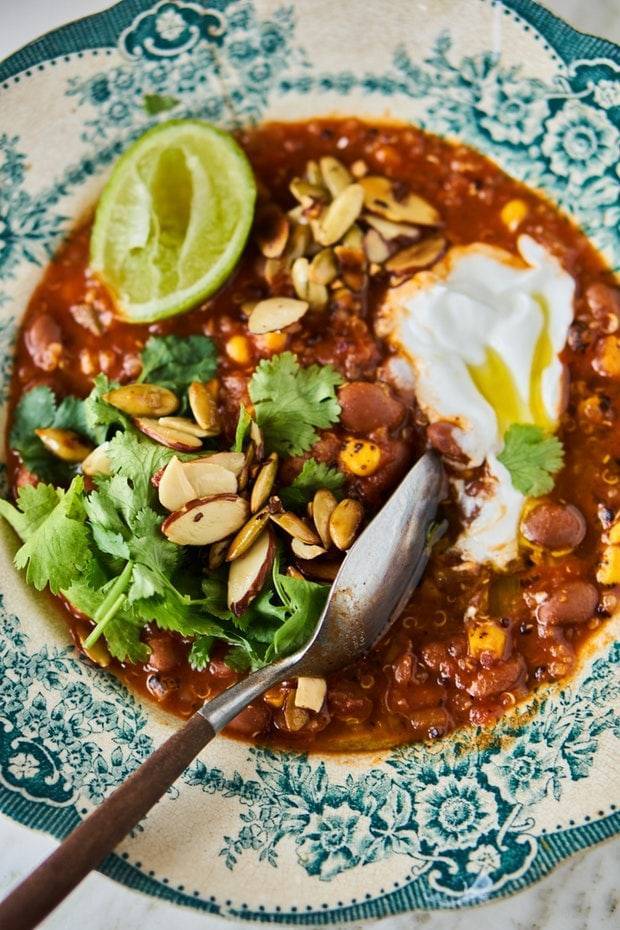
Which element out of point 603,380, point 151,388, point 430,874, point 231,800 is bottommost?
point 430,874

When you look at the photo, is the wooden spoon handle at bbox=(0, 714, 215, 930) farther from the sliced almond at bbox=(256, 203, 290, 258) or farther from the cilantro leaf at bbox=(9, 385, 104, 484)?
the sliced almond at bbox=(256, 203, 290, 258)

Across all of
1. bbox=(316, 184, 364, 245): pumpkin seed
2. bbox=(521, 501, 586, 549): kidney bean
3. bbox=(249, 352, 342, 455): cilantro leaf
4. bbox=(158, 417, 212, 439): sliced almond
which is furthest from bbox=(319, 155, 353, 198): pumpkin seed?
bbox=(521, 501, 586, 549): kidney bean

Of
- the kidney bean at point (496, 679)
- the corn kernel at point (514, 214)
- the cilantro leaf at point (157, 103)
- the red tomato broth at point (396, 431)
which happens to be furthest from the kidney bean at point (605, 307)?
the cilantro leaf at point (157, 103)

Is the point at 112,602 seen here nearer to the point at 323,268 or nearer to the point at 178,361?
the point at 178,361

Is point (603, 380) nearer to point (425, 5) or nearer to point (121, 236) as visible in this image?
point (425, 5)

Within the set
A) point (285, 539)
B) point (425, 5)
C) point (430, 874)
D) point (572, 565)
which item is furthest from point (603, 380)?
point (430, 874)

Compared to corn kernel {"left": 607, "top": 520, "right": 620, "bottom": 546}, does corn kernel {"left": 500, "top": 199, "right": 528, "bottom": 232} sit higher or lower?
higher
